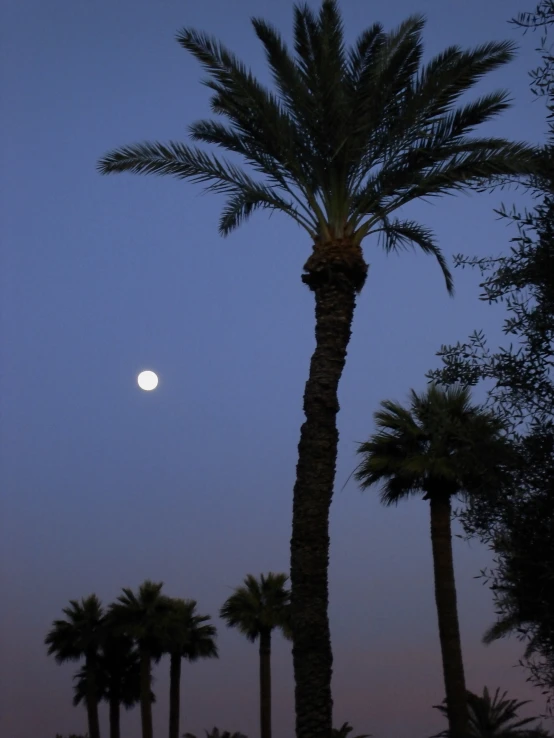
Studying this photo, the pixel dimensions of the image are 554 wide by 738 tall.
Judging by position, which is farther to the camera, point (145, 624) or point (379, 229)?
point (145, 624)

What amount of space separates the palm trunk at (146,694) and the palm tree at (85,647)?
399 centimetres

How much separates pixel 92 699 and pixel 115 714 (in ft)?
5.38

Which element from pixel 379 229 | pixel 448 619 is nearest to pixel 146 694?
pixel 448 619

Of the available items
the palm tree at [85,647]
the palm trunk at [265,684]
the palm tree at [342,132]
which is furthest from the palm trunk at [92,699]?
the palm tree at [342,132]

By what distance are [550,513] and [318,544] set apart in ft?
16.0

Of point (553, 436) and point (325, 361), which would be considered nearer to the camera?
point (553, 436)

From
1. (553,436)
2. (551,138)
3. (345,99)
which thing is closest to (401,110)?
(345,99)

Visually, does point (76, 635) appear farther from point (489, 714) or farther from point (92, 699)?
point (489, 714)

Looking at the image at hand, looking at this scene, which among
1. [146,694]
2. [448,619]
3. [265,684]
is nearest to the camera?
[448,619]

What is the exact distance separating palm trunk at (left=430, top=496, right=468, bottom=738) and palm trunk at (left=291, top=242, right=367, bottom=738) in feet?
34.3

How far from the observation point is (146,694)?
4084 cm

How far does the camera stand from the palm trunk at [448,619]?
21.3 metres

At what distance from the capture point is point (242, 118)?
14719 mm

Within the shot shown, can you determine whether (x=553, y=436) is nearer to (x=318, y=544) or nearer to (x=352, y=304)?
(x=318, y=544)
